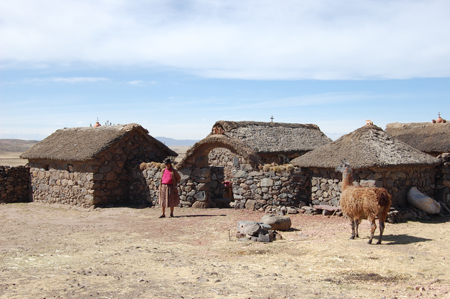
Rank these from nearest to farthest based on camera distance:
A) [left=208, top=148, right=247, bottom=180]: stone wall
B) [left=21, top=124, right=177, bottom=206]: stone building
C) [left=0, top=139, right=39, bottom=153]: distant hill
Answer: [left=21, top=124, right=177, bottom=206]: stone building, [left=208, top=148, right=247, bottom=180]: stone wall, [left=0, top=139, right=39, bottom=153]: distant hill

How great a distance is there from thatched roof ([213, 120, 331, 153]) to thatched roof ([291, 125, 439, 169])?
7.26 metres

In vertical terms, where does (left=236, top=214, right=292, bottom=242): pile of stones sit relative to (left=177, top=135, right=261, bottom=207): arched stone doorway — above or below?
below

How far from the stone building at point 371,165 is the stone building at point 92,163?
743 centimetres

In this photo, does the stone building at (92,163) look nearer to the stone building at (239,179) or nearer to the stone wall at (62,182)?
the stone wall at (62,182)

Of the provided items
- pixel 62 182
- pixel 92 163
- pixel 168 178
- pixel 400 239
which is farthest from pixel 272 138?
pixel 400 239

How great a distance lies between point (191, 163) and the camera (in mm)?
16156

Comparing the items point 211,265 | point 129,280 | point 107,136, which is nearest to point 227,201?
point 107,136

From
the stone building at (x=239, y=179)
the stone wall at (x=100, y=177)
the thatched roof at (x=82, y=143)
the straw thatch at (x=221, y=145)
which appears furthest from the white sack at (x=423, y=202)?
the thatched roof at (x=82, y=143)

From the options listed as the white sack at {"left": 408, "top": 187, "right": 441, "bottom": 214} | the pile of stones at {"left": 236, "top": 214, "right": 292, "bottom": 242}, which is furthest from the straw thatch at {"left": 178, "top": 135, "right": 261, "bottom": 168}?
the white sack at {"left": 408, "top": 187, "right": 441, "bottom": 214}

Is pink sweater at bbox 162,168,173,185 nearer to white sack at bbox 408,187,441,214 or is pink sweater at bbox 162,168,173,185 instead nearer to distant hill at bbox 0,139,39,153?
white sack at bbox 408,187,441,214

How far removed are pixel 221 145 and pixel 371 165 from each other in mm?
5846

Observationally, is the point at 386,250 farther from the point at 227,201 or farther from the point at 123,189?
the point at 123,189

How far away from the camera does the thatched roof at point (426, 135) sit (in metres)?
22.3

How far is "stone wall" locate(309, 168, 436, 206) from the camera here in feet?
41.8
